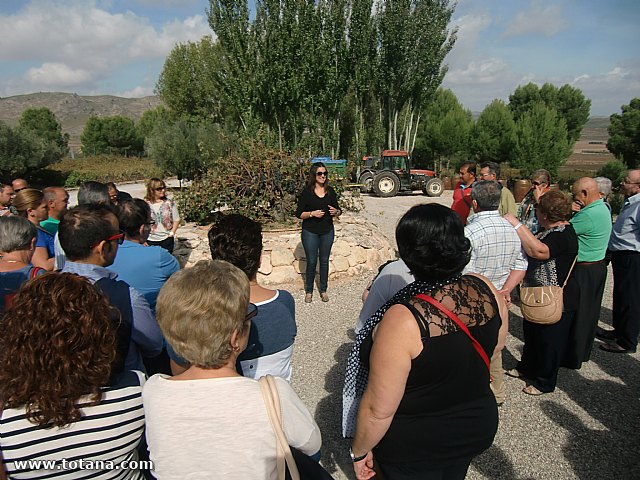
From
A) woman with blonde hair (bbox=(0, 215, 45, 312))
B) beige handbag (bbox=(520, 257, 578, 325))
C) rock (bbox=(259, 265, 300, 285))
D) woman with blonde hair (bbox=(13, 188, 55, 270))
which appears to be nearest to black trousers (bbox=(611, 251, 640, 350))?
beige handbag (bbox=(520, 257, 578, 325))

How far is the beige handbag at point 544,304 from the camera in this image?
2828 millimetres

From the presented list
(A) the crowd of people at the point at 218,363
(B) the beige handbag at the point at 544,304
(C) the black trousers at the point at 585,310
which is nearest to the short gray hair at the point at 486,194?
(B) the beige handbag at the point at 544,304

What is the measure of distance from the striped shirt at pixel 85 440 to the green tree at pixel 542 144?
27.1 m

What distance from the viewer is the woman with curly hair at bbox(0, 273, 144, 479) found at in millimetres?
1124

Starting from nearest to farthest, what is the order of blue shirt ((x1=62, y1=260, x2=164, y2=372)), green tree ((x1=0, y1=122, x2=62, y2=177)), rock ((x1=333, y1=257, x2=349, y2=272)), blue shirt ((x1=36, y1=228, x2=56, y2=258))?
blue shirt ((x1=62, y1=260, x2=164, y2=372))
blue shirt ((x1=36, y1=228, x2=56, y2=258))
rock ((x1=333, y1=257, x2=349, y2=272))
green tree ((x1=0, y1=122, x2=62, y2=177))

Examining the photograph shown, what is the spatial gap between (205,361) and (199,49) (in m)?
35.7

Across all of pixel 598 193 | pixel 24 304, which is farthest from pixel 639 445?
pixel 24 304

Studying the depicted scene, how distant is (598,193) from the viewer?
3336mm

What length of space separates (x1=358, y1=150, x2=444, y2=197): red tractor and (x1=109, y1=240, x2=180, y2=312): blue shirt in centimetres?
1479

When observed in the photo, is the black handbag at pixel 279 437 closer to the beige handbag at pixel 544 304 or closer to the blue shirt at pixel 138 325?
the blue shirt at pixel 138 325

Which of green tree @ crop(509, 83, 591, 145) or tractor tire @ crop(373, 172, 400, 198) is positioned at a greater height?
green tree @ crop(509, 83, 591, 145)

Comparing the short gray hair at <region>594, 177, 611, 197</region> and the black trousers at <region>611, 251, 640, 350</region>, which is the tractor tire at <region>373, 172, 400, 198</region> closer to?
the short gray hair at <region>594, 177, 611, 197</region>

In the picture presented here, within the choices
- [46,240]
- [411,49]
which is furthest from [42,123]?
[46,240]

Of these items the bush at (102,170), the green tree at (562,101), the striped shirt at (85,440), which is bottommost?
the bush at (102,170)
